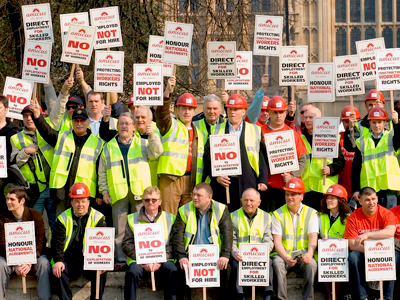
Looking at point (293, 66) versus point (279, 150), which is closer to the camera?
point (279, 150)

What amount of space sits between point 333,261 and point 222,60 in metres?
3.17

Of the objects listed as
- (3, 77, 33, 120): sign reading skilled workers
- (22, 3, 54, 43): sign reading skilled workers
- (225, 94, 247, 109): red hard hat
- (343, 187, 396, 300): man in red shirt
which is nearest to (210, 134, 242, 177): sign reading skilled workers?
(225, 94, 247, 109): red hard hat

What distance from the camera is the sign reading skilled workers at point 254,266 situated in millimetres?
10836

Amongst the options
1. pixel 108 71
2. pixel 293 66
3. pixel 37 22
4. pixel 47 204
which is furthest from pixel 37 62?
pixel 293 66

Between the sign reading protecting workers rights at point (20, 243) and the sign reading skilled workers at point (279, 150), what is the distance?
295cm

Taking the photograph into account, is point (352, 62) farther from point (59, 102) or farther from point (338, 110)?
point (338, 110)

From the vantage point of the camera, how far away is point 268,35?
13.0 meters

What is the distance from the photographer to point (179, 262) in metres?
11.0

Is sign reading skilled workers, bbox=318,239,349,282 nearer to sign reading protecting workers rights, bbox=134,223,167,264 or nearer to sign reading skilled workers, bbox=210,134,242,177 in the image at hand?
sign reading skilled workers, bbox=210,134,242,177

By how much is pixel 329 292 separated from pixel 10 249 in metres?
3.70

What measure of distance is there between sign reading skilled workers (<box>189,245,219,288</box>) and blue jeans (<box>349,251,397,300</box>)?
1553mm

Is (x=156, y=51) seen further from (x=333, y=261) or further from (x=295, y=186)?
(x=333, y=261)

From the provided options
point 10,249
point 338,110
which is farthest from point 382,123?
point 338,110

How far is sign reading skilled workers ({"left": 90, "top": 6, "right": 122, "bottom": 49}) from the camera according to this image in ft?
42.2
